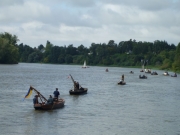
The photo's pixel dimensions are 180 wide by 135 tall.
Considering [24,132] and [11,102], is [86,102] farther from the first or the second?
[24,132]

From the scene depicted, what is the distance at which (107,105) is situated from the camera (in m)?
48.7

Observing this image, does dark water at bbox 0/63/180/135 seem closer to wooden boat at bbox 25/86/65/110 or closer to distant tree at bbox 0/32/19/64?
wooden boat at bbox 25/86/65/110

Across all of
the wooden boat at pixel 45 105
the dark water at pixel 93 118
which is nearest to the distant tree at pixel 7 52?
the dark water at pixel 93 118

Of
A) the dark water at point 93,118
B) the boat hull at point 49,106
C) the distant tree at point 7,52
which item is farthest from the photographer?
the distant tree at point 7,52

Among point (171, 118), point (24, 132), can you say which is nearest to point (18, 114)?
point (24, 132)

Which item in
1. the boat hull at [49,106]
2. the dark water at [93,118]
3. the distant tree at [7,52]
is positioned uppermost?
the distant tree at [7,52]

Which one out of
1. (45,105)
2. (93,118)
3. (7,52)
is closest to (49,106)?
(45,105)

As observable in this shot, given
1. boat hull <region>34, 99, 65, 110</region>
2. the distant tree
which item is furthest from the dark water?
the distant tree

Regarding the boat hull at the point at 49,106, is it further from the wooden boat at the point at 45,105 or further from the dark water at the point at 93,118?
the dark water at the point at 93,118

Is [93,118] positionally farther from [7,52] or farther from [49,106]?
[7,52]

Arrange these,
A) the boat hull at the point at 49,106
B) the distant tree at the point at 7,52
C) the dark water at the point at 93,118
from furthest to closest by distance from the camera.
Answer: the distant tree at the point at 7,52 < the boat hull at the point at 49,106 < the dark water at the point at 93,118

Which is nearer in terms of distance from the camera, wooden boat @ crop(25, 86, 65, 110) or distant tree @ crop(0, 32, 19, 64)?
wooden boat @ crop(25, 86, 65, 110)

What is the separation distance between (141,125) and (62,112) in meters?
9.37

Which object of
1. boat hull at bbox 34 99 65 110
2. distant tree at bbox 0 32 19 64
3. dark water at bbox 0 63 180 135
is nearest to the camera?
dark water at bbox 0 63 180 135
